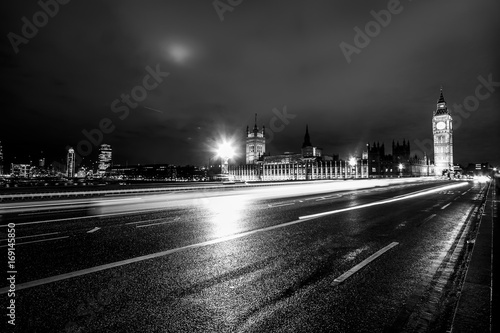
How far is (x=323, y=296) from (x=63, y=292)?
3.80 metres

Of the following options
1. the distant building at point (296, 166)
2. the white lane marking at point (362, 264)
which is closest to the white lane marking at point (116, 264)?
the white lane marking at point (362, 264)

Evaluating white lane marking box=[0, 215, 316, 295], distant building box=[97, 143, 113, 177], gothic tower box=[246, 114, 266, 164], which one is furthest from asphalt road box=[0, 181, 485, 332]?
distant building box=[97, 143, 113, 177]

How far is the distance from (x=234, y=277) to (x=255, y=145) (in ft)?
614

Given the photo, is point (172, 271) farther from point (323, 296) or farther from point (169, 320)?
point (323, 296)

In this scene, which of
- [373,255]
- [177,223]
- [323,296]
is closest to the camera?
[323,296]

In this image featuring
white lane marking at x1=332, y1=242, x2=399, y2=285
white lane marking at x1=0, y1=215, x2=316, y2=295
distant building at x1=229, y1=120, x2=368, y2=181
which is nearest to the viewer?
white lane marking at x1=0, y1=215, x2=316, y2=295

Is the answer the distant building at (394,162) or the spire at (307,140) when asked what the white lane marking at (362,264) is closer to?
the distant building at (394,162)

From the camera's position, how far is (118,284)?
420cm

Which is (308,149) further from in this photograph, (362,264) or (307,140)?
(362,264)

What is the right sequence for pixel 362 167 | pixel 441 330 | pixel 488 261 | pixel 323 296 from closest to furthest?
pixel 441 330 < pixel 323 296 < pixel 488 261 < pixel 362 167

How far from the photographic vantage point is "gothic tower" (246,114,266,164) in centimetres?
A: 19012

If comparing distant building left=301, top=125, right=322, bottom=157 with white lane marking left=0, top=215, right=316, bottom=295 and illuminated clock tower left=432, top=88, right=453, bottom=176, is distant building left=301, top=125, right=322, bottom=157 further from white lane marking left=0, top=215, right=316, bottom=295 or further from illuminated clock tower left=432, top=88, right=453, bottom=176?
white lane marking left=0, top=215, right=316, bottom=295

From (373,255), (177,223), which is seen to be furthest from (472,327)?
(177,223)

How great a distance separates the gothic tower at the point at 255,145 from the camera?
190125 mm
